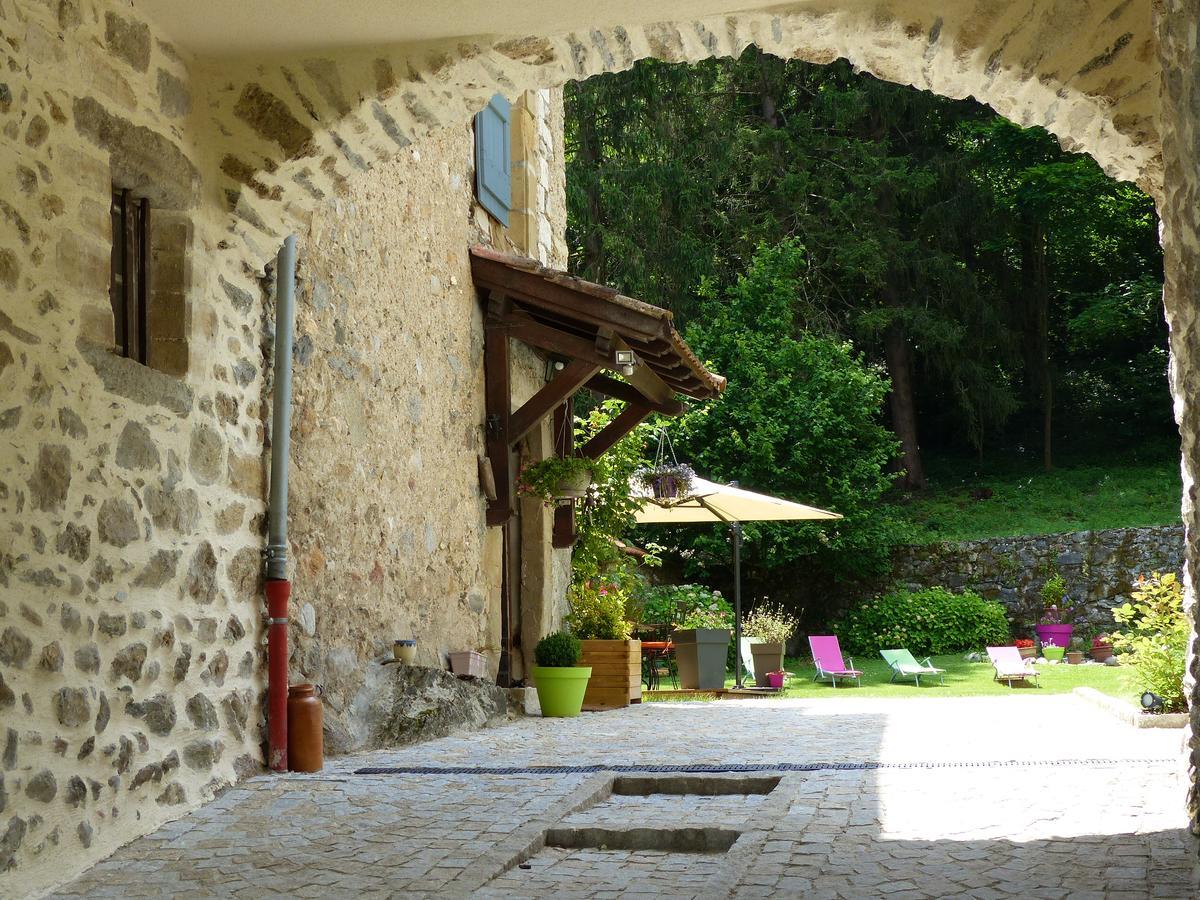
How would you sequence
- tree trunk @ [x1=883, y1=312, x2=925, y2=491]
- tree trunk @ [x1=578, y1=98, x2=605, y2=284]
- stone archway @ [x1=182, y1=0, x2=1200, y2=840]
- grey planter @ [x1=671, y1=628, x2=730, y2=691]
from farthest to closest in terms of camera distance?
tree trunk @ [x1=883, y1=312, x2=925, y2=491] → tree trunk @ [x1=578, y1=98, x2=605, y2=284] → grey planter @ [x1=671, y1=628, x2=730, y2=691] → stone archway @ [x1=182, y1=0, x2=1200, y2=840]

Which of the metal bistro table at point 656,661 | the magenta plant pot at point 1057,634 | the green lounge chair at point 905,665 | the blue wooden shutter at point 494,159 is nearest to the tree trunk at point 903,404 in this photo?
the magenta plant pot at point 1057,634

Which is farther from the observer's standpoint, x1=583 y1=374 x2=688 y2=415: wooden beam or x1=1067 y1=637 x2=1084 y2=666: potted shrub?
x1=1067 y1=637 x2=1084 y2=666: potted shrub

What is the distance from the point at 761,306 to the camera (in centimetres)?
2120

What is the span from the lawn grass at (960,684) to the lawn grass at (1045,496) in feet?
15.1

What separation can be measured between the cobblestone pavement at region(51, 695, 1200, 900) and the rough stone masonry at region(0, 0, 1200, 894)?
412 mm

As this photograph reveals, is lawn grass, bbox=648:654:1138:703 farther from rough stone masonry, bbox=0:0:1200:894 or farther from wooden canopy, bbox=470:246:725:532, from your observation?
rough stone masonry, bbox=0:0:1200:894

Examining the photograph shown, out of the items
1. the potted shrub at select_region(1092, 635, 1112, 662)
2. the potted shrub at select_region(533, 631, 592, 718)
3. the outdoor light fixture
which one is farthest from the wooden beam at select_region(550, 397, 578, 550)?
the potted shrub at select_region(1092, 635, 1112, 662)

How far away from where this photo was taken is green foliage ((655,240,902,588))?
18781 mm

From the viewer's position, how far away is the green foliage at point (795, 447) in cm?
1878

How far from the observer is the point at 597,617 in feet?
32.0

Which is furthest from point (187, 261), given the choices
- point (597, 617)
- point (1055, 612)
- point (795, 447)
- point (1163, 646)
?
point (1055, 612)

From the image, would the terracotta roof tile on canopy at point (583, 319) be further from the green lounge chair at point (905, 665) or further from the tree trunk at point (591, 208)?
the tree trunk at point (591, 208)

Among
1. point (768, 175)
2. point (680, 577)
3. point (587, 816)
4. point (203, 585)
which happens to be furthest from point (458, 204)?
point (768, 175)

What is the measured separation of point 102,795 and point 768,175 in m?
20.7
